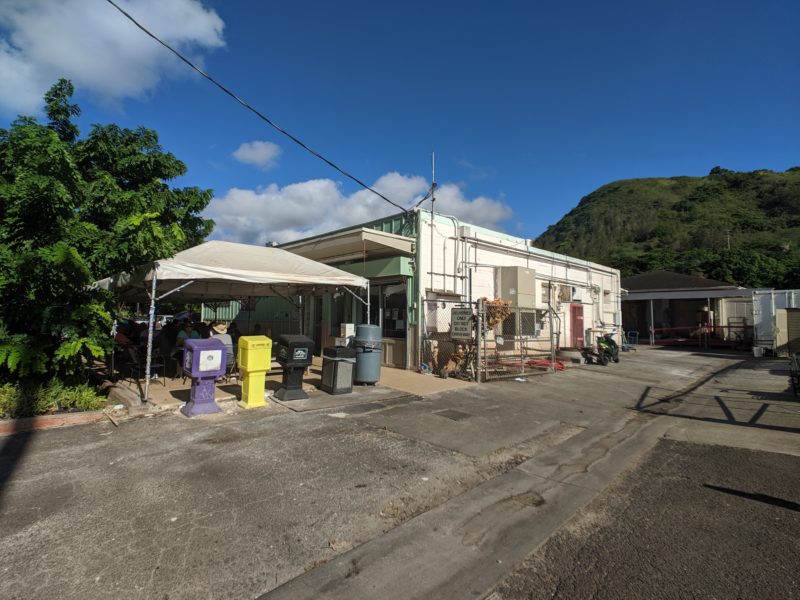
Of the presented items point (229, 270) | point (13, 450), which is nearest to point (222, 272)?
point (229, 270)

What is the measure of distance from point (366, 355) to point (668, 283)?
1134 inches

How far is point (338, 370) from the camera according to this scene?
859 cm

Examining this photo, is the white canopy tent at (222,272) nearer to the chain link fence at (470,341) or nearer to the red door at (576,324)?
the chain link fence at (470,341)

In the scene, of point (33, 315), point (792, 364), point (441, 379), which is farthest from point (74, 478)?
point (792, 364)

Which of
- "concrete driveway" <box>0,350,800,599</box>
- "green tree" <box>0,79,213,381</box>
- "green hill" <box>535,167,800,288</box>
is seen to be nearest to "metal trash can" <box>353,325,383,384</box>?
"concrete driveway" <box>0,350,800,599</box>

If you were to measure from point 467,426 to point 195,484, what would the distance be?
396 cm

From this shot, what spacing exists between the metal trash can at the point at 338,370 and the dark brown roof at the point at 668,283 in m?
25.9

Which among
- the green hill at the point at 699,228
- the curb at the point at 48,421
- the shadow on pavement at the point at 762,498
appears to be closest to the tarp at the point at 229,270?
the curb at the point at 48,421

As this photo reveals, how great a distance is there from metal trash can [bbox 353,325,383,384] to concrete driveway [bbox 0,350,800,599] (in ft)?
6.13

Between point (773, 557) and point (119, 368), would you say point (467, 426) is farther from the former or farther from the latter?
point (119, 368)

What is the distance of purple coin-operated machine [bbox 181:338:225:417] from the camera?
687 centimetres

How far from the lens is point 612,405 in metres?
8.55

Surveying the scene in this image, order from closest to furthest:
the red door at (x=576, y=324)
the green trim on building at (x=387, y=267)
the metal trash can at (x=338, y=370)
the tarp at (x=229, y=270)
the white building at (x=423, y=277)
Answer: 1. the tarp at (x=229, y=270)
2. the metal trash can at (x=338, y=370)
3. the green trim on building at (x=387, y=267)
4. the white building at (x=423, y=277)
5. the red door at (x=576, y=324)

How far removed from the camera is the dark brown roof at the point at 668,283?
27094 mm
